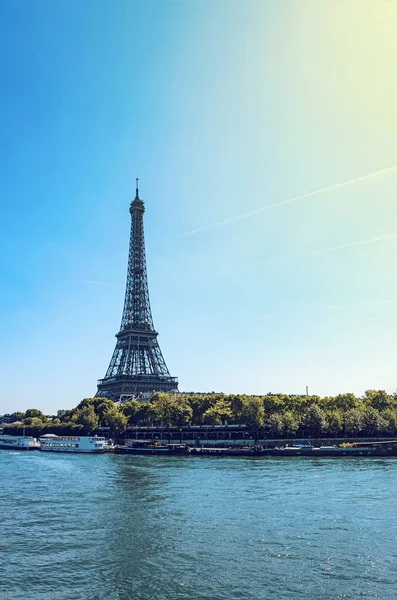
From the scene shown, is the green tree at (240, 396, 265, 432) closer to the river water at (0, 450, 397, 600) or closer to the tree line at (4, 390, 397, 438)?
the tree line at (4, 390, 397, 438)

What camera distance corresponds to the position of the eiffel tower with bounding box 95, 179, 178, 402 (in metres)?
128

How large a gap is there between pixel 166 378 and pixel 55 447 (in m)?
50.5

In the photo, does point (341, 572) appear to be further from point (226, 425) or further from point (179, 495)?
point (226, 425)

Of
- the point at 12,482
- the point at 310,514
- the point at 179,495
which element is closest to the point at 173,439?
the point at 12,482

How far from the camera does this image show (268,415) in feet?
298

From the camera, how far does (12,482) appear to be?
48500 mm

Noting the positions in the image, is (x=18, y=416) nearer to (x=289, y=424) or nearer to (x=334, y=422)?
(x=289, y=424)

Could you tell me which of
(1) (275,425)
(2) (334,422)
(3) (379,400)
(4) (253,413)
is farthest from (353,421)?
(4) (253,413)

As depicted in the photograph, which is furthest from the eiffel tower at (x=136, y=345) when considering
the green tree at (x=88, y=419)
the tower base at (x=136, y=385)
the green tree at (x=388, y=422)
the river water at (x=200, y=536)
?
the river water at (x=200, y=536)

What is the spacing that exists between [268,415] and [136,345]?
53034mm

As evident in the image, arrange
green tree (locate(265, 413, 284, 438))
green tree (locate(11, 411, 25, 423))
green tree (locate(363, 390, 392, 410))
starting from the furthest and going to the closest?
green tree (locate(11, 411, 25, 423)), green tree (locate(363, 390, 392, 410)), green tree (locate(265, 413, 284, 438))

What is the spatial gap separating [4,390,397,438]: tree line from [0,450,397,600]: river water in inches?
1313

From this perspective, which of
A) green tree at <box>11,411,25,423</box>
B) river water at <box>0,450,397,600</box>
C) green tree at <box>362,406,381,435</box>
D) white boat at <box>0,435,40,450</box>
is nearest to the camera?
river water at <box>0,450,397,600</box>

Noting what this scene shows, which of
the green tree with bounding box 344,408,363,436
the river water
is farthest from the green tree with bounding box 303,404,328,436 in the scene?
the river water
